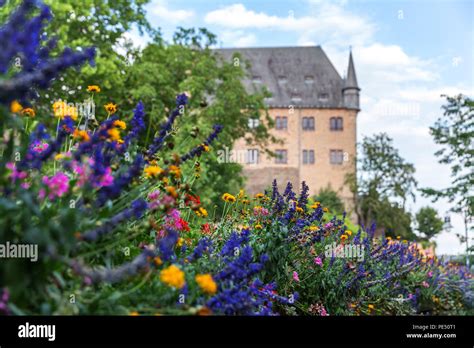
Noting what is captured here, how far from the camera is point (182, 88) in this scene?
59.2ft

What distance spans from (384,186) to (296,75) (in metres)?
11.6

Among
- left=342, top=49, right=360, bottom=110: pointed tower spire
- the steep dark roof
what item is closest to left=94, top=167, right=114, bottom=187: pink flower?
the steep dark roof

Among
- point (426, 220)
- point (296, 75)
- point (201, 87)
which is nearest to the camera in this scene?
point (201, 87)

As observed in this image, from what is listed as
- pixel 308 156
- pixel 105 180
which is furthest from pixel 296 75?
pixel 105 180

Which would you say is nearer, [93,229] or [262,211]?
[93,229]

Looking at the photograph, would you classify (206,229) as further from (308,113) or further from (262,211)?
(308,113)

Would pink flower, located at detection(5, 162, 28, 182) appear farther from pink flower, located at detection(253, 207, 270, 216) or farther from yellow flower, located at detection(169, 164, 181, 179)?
pink flower, located at detection(253, 207, 270, 216)

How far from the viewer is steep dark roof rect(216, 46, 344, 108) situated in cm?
3741

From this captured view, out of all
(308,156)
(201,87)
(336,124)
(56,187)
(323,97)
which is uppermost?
(323,97)

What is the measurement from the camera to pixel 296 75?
3834 cm

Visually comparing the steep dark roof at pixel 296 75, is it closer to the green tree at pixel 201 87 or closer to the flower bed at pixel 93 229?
the green tree at pixel 201 87

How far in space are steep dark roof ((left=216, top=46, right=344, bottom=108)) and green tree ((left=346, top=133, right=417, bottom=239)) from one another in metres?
8.36

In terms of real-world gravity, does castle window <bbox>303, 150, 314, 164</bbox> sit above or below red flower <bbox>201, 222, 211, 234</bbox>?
above
